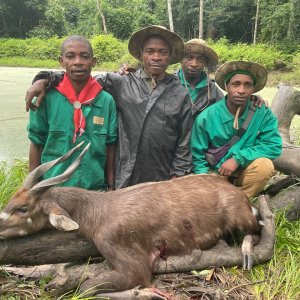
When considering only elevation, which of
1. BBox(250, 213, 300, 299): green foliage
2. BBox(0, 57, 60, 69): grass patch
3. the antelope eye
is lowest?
BBox(0, 57, 60, 69): grass patch

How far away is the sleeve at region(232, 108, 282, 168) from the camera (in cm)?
448

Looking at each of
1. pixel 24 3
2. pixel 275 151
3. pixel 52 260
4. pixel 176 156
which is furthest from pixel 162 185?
pixel 24 3

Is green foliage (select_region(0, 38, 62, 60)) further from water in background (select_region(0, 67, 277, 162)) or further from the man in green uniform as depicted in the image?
the man in green uniform

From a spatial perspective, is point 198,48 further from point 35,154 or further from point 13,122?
point 13,122

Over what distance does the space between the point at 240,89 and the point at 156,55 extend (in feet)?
3.25

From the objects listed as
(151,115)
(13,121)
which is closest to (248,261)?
(151,115)

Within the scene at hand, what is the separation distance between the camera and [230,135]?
464 centimetres

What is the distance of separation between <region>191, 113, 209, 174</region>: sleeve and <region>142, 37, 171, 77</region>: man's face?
0.73 metres

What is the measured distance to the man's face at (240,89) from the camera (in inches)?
178

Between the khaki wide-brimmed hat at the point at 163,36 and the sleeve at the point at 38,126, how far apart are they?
4.30ft

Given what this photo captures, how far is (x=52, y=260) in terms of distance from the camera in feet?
11.6

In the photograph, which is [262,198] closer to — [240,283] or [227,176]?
[227,176]

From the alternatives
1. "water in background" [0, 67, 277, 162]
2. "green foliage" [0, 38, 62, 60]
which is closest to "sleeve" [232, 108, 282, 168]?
"water in background" [0, 67, 277, 162]

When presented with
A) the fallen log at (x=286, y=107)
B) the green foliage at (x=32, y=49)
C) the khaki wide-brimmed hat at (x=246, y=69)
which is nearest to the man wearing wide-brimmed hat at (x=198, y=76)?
the khaki wide-brimmed hat at (x=246, y=69)
